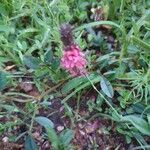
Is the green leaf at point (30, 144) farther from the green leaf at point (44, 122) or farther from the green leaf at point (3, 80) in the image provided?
the green leaf at point (3, 80)

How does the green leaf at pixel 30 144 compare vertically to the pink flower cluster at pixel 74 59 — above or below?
below

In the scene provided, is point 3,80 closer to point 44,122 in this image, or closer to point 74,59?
point 44,122

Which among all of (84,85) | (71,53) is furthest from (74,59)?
(84,85)

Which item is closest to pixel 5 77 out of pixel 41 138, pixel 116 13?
pixel 41 138

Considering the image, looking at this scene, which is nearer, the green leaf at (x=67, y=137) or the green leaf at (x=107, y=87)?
the green leaf at (x=67, y=137)

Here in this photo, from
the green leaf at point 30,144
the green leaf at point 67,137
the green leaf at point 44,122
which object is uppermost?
Answer: the green leaf at point 44,122

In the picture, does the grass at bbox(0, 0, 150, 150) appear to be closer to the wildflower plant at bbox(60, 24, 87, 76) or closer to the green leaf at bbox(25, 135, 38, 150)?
the green leaf at bbox(25, 135, 38, 150)

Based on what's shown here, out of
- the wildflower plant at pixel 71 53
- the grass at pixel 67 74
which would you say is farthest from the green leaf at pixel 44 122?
the wildflower plant at pixel 71 53
